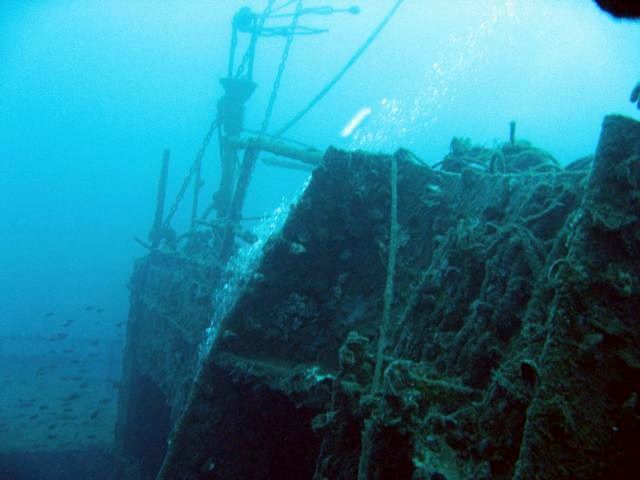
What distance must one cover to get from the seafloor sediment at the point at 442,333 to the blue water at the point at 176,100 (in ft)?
261

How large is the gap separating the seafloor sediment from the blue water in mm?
79478

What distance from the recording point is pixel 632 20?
1.26 meters

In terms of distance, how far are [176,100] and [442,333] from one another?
15858 cm

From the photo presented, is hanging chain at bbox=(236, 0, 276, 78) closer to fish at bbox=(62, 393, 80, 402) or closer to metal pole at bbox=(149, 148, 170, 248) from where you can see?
metal pole at bbox=(149, 148, 170, 248)

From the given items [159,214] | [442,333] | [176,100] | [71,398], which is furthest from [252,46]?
[176,100]

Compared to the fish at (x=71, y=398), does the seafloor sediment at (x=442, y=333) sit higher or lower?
higher

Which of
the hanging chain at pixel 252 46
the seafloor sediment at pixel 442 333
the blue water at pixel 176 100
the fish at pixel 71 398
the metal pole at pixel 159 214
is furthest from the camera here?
the blue water at pixel 176 100

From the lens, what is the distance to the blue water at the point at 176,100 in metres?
96.0

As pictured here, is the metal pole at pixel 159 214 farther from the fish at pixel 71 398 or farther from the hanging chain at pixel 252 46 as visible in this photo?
the fish at pixel 71 398

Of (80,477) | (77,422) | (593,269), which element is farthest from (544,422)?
(77,422)

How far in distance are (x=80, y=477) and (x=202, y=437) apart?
26.5 feet

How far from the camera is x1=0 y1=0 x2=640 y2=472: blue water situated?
96000 mm

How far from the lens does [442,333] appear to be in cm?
210

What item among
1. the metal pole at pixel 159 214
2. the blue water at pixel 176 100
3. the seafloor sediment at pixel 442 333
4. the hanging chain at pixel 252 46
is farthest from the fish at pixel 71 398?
the blue water at pixel 176 100
